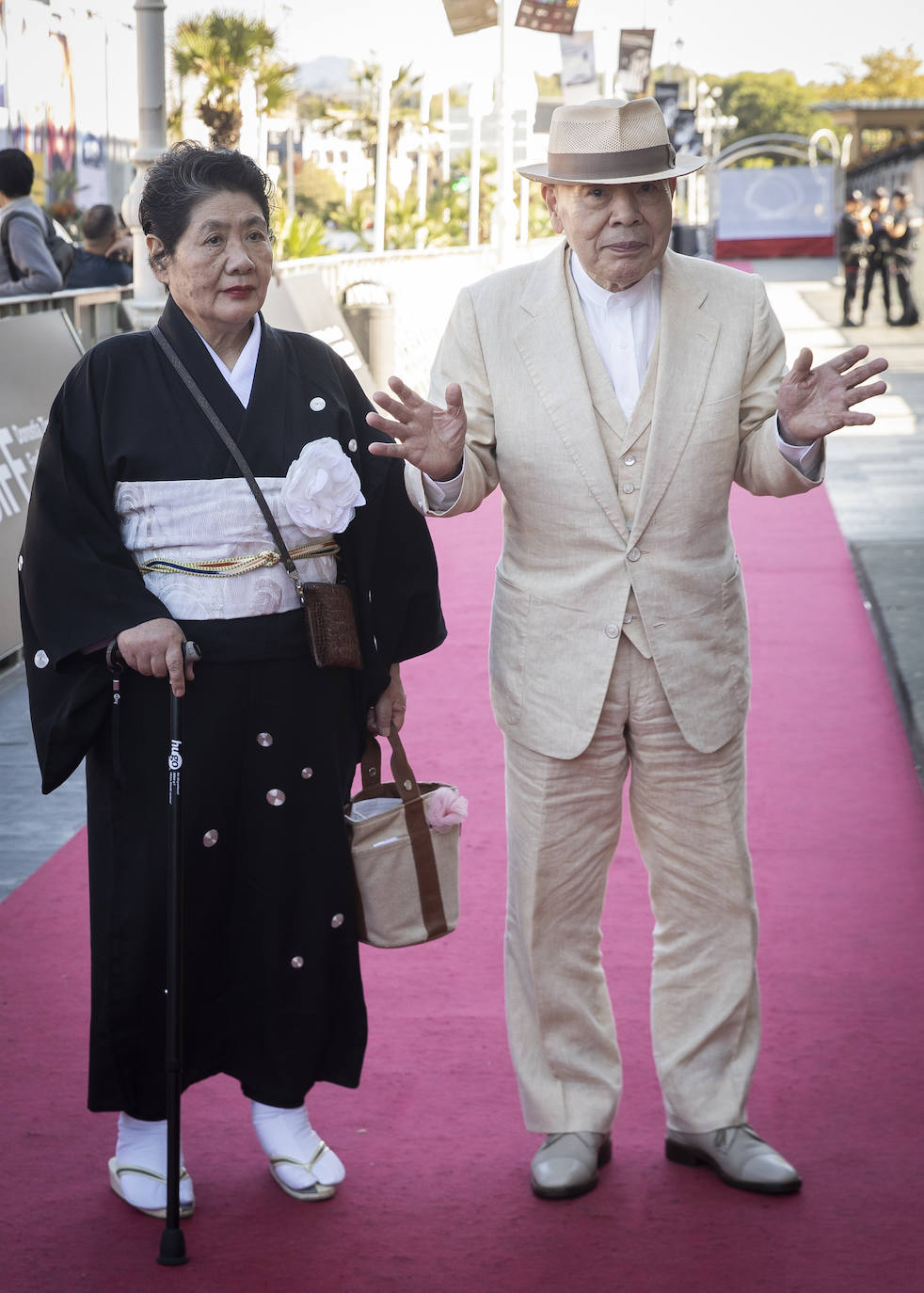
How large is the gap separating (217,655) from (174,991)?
0.58 meters

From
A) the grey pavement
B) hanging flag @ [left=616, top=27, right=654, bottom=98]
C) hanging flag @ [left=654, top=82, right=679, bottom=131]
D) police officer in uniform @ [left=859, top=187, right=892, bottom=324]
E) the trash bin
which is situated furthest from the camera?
hanging flag @ [left=654, top=82, right=679, bottom=131]

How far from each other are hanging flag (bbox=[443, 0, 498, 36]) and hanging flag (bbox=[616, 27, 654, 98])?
11.8m

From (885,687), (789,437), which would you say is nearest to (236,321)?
(789,437)

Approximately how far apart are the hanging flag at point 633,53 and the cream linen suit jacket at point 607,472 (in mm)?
27329

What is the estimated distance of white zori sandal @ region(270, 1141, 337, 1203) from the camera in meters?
2.92

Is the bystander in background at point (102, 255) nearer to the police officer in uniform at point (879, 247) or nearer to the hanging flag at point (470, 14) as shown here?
the hanging flag at point (470, 14)

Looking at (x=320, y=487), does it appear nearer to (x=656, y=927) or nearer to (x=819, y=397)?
(x=819, y=397)

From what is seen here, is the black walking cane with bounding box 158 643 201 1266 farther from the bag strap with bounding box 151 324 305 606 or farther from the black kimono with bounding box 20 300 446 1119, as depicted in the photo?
the bag strap with bounding box 151 324 305 606

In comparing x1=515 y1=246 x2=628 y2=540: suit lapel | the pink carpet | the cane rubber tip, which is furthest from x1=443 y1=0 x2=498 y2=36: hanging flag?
the cane rubber tip

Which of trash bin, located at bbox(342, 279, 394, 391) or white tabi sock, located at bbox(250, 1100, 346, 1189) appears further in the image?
trash bin, located at bbox(342, 279, 394, 391)

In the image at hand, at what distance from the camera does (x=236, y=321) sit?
276cm

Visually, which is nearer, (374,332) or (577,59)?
(374,332)

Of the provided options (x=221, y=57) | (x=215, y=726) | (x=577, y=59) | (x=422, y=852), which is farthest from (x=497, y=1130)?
(x=221, y=57)

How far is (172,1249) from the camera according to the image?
2686 mm
